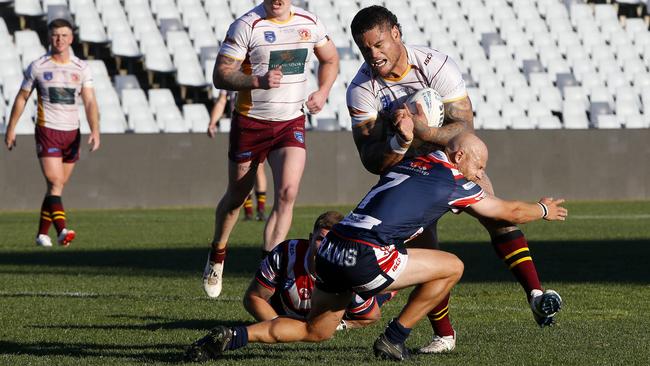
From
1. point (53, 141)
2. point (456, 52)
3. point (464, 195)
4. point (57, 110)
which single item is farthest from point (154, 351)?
point (456, 52)

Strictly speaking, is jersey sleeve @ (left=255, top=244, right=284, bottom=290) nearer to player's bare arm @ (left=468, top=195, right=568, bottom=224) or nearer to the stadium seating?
player's bare arm @ (left=468, top=195, right=568, bottom=224)

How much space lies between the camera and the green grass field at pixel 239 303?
6348mm

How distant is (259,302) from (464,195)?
1.63 metres

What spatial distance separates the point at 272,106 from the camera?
29.5ft

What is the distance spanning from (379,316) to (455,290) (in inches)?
86.6

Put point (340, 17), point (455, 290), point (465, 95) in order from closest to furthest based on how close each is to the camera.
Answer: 1. point (465, 95)
2. point (455, 290)
3. point (340, 17)

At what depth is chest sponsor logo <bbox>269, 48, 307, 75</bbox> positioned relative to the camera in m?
8.84

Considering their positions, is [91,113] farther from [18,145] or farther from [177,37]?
[177,37]

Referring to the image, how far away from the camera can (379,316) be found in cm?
749

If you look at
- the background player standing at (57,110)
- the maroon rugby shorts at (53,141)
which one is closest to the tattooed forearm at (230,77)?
the background player standing at (57,110)

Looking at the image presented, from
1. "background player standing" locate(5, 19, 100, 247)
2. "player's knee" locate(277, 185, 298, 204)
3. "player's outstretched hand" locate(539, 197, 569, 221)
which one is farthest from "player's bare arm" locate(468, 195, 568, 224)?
"background player standing" locate(5, 19, 100, 247)

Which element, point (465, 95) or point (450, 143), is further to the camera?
point (465, 95)

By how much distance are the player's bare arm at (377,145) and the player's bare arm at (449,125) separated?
16 cm

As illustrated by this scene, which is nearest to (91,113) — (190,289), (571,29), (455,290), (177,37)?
(190,289)
